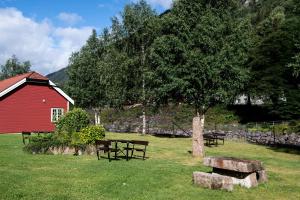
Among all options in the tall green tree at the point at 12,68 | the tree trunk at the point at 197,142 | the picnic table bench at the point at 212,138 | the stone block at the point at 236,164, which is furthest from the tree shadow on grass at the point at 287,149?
the tall green tree at the point at 12,68

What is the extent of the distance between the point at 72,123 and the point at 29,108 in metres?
17.2

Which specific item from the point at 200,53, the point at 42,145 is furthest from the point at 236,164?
the point at 200,53

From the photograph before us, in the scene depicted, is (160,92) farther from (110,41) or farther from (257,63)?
(257,63)

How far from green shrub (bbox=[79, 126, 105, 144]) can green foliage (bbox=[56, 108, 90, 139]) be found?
1.18 meters

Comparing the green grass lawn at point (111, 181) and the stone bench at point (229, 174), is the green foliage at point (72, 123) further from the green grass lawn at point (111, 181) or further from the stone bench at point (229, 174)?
the stone bench at point (229, 174)

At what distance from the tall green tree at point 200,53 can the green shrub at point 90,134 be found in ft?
49.3

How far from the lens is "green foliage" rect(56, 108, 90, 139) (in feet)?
71.1

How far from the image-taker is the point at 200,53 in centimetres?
3466

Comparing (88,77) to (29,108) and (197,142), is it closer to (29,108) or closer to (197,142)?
(29,108)

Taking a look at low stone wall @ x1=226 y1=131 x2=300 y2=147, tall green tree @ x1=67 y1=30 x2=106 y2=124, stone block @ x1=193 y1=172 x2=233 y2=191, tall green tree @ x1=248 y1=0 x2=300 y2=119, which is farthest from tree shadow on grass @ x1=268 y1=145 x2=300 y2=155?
tall green tree @ x1=67 y1=30 x2=106 y2=124

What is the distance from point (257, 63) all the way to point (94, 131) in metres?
40.8

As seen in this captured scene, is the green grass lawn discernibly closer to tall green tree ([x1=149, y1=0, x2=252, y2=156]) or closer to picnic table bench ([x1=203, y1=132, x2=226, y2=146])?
picnic table bench ([x1=203, y1=132, x2=226, y2=146])

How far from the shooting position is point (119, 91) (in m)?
41.2

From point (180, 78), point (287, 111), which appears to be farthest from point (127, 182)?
point (180, 78)
